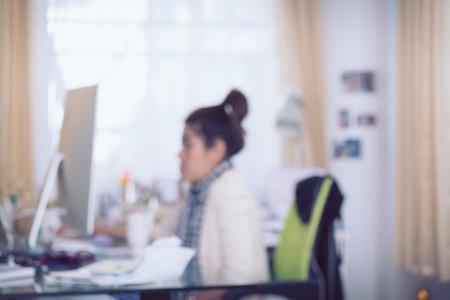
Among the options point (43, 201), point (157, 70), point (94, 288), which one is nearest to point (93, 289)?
point (94, 288)

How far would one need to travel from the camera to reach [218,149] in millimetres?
1924

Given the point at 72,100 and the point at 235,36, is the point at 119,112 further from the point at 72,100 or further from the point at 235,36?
the point at 72,100

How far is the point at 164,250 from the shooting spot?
143 cm

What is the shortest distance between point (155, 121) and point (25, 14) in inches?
48.7

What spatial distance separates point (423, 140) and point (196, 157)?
75.4 inches

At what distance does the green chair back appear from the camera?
1593 mm

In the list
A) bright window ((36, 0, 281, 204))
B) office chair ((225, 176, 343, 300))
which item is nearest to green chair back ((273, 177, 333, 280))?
office chair ((225, 176, 343, 300))

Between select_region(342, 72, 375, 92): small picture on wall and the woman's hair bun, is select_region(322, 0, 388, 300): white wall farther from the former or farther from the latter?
the woman's hair bun

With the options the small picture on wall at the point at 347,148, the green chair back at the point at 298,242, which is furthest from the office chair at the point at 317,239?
the small picture on wall at the point at 347,148

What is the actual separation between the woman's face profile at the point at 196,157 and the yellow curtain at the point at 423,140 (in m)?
1.75

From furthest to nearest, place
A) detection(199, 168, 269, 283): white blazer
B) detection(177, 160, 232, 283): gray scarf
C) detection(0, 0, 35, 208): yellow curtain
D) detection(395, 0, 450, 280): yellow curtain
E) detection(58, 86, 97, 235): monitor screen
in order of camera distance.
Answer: detection(0, 0, 35, 208): yellow curtain → detection(395, 0, 450, 280): yellow curtain → detection(177, 160, 232, 283): gray scarf → detection(199, 168, 269, 283): white blazer → detection(58, 86, 97, 235): monitor screen

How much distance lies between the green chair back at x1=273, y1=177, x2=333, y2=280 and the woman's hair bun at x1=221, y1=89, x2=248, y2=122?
0.39m

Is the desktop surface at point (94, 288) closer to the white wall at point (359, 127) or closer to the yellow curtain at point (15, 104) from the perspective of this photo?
the yellow curtain at point (15, 104)

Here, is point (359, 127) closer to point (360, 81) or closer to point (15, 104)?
point (360, 81)
